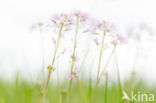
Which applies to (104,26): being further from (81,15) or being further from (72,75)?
(72,75)

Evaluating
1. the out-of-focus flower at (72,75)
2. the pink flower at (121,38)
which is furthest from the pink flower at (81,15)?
the out-of-focus flower at (72,75)

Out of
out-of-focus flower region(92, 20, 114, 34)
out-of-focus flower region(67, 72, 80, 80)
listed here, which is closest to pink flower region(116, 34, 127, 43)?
out-of-focus flower region(92, 20, 114, 34)

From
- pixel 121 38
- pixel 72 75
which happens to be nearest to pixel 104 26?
pixel 121 38

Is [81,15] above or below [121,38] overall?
above

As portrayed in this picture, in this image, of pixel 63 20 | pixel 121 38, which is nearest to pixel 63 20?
pixel 63 20

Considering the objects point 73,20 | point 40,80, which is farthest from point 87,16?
point 40,80

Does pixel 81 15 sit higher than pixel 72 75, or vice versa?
pixel 81 15

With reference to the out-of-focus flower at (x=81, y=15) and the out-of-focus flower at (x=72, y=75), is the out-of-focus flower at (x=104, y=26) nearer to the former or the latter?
the out-of-focus flower at (x=81, y=15)

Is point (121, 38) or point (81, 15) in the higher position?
point (81, 15)

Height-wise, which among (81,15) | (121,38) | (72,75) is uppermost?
(81,15)

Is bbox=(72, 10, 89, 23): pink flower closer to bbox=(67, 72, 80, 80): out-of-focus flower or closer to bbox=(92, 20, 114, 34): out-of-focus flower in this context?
bbox=(92, 20, 114, 34): out-of-focus flower

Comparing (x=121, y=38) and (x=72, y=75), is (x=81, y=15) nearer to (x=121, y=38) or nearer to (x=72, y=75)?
(x=121, y=38)
